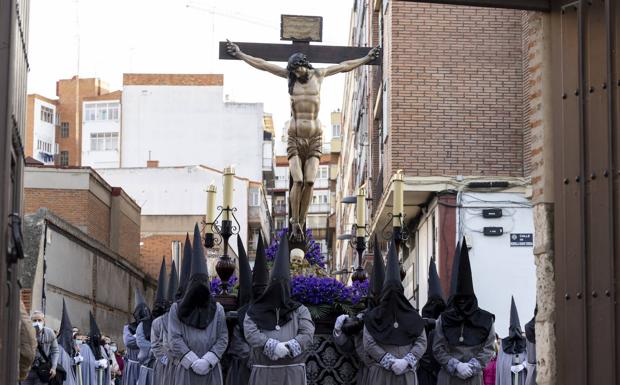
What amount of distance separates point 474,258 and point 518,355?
19.9 ft

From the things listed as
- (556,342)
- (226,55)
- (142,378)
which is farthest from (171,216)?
(556,342)

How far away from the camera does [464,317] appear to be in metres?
12.8

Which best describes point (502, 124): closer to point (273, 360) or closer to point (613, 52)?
point (273, 360)

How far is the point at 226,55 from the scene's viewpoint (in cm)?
1403

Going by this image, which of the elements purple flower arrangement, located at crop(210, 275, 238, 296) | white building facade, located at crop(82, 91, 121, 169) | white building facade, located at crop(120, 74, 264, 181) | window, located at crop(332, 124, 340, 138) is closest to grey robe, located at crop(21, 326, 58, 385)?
purple flower arrangement, located at crop(210, 275, 238, 296)

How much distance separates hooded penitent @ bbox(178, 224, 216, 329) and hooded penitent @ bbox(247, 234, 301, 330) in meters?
0.45

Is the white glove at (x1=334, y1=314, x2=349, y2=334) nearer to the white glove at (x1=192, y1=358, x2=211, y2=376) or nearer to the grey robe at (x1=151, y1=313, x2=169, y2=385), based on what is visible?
the white glove at (x1=192, y1=358, x2=211, y2=376)

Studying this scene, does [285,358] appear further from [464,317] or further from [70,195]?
[70,195]

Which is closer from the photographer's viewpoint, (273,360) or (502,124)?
(273,360)

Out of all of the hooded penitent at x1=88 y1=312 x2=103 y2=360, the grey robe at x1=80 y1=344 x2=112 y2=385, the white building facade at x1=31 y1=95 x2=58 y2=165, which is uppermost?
the white building facade at x1=31 y1=95 x2=58 y2=165

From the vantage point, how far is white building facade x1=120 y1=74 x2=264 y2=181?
225 ft

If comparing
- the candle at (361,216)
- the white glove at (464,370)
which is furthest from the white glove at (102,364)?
the white glove at (464,370)

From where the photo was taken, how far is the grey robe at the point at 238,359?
12555mm

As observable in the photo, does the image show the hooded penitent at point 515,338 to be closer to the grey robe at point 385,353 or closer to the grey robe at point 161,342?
the grey robe at point 385,353
